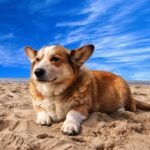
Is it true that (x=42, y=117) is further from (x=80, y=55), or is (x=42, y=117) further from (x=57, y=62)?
(x=80, y=55)

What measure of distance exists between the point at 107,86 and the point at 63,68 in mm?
1352

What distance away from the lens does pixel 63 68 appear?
5.32 metres

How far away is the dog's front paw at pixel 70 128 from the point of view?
4.58 m

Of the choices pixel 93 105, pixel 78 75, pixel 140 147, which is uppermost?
pixel 78 75

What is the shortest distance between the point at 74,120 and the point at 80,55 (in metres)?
1.18

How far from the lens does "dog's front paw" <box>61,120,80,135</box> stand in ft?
15.0

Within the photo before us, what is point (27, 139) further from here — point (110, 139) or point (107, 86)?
point (107, 86)

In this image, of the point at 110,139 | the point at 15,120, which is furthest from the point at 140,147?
the point at 15,120

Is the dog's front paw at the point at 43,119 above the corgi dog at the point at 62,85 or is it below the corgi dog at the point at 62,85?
below

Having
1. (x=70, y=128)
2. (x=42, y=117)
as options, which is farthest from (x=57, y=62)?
(x=70, y=128)

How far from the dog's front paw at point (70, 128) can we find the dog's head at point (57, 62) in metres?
0.79

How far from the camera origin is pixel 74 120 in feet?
16.0

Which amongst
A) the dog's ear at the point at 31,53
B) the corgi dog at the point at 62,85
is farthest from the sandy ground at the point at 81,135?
the dog's ear at the point at 31,53

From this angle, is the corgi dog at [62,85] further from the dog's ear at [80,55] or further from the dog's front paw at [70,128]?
the dog's front paw at [70,128]
